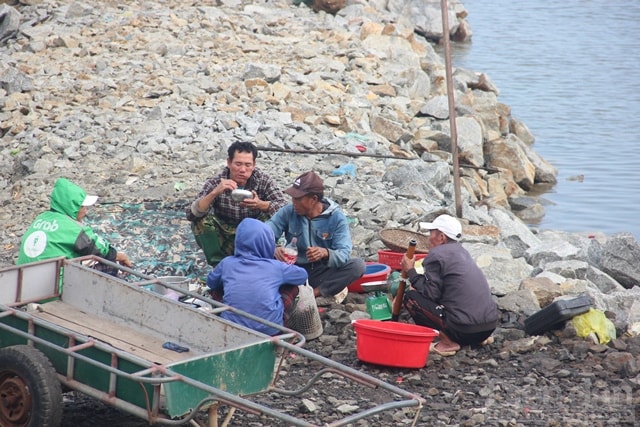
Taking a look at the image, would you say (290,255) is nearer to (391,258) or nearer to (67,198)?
(391,258)

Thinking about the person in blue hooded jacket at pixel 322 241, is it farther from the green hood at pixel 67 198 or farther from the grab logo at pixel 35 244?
the grab logo at pixel 35 244

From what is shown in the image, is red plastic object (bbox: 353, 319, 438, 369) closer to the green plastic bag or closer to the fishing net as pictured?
the green plastic bag

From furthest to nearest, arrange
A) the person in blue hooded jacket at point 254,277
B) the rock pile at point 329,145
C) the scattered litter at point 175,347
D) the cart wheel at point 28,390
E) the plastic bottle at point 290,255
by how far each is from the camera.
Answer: the plastic bottle at point 290,255 < the rock pile at point 329,145 < the person in blue hooded jacket at point 254,277 < the scattered litter at point 175,347 < the cart wheel at point 28,390

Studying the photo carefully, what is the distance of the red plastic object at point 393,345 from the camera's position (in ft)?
22.4

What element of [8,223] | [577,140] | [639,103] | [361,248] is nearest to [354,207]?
[361,248]

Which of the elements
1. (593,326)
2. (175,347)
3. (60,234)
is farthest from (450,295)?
(60,234)

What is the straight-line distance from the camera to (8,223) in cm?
1051

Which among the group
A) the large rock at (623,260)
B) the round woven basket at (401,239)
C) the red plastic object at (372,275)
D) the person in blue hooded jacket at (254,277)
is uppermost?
the person in blue hooded jacket at (254,277)

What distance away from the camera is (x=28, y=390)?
5.30m

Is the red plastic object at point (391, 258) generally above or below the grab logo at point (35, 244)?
below

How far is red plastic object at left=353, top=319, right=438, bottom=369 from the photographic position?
6.83 m

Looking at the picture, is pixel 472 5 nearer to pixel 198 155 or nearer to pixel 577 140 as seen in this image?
pixel 577 140

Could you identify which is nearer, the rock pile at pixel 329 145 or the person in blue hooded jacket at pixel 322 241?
the rock pile at pixel 329 145

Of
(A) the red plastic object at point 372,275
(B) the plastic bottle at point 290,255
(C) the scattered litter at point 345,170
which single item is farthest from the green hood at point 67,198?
(C) the scattered litter at point 345,170
